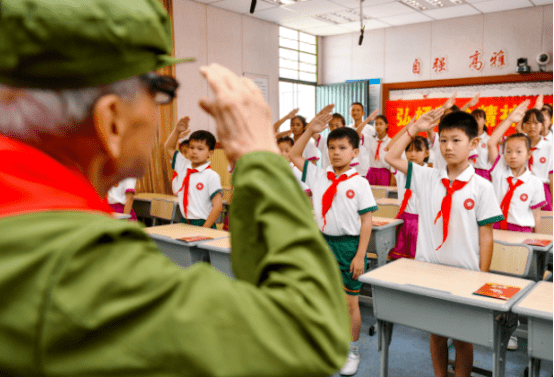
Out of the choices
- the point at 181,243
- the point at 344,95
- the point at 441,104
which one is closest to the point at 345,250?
the point at 181,243

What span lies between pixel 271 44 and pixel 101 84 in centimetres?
803

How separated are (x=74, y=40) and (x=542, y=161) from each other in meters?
5.28

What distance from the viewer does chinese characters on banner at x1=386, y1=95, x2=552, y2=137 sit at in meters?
7.22

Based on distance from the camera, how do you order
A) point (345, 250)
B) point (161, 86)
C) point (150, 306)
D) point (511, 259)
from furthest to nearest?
point (345, 250) → point (511, 259) → point (161, 86) → point (150, 306)

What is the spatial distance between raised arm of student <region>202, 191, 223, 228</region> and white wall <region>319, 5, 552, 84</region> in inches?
228

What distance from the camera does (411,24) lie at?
8.20 m

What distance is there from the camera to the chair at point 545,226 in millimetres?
3471

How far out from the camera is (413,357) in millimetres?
2777

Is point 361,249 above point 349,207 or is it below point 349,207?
below

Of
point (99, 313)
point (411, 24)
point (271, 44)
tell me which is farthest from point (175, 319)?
point (411, 24)

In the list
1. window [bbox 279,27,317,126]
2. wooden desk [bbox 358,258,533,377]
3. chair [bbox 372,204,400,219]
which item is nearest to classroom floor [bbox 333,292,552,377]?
wooden desk [bbox 358,258,533,377]

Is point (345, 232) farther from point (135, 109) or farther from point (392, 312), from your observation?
point (135, 109)

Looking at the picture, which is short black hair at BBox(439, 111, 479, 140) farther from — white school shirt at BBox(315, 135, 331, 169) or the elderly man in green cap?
white school shirt at BBox(315, 135, 331, 169)

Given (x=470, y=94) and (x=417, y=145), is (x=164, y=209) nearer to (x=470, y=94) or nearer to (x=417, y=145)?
(x=417, y=145)
